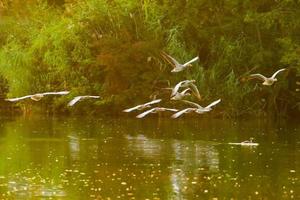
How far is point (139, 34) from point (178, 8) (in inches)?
92.9

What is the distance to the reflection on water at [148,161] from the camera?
22.0 metres

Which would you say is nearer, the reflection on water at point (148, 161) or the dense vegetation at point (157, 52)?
the reflection on water at point (148, 161)

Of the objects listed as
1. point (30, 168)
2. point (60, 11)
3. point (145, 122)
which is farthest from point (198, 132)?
point (60, 11)

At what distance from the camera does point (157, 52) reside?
4931 centimetres

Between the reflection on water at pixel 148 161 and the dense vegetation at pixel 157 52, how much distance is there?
4442 mm

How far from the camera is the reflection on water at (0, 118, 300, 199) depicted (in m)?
22.0

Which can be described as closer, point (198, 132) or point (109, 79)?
point (198, 132)

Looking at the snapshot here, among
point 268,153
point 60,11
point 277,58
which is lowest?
point 268,153

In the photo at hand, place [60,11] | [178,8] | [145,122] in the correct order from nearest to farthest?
[145,122]
[178,8]
[60,11]

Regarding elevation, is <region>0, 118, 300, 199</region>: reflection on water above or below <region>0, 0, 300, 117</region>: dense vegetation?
below

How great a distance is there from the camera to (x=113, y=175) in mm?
24781

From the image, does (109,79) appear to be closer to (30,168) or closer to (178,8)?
(178,8)

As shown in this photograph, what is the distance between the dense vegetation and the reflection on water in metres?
4.44

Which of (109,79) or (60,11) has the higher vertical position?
(60,11)
